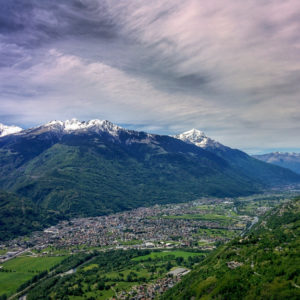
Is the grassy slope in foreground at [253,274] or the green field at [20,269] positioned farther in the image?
the green field at [20,269]

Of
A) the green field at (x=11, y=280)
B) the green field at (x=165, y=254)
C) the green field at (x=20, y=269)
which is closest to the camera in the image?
the green field at (x=11, y=280)

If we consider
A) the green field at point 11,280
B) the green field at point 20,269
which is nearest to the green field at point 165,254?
the green field at point 20,269

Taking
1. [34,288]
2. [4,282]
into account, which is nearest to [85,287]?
[34,288]

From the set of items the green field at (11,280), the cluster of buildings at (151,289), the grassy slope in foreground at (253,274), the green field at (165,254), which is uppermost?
the grassy slope in foreground at (253,274)

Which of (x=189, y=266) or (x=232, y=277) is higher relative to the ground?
(x=232, y=277)

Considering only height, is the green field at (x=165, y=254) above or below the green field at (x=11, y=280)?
above

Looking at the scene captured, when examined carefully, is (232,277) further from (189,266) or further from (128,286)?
(189,266)

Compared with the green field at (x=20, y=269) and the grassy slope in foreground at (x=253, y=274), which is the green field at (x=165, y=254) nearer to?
the green field at (x=20, y=269)

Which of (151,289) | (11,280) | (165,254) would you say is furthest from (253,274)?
(11,280)
